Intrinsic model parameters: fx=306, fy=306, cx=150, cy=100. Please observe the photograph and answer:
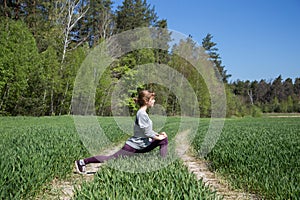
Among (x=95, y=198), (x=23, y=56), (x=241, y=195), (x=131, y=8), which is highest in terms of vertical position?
(x=131, y=8)

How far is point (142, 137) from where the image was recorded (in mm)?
5742

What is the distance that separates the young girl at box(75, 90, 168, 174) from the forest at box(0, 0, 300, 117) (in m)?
7.66

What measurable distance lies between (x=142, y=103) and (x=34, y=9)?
31698 mm

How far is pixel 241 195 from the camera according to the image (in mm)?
4773

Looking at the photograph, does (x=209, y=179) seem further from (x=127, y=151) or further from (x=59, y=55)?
(x=59, y=55)

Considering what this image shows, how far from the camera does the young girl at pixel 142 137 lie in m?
5.50

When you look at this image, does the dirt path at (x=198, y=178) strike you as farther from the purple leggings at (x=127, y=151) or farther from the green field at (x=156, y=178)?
the purple leggings at (x=127, y=151)

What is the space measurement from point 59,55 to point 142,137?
30.2 meters

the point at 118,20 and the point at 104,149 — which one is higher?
the point at 118,20

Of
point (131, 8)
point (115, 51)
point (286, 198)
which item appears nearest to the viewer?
point (286, 198)

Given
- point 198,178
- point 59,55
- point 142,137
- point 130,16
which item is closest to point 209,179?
point 198,178

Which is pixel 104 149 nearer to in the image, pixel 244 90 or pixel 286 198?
pixel 286 198

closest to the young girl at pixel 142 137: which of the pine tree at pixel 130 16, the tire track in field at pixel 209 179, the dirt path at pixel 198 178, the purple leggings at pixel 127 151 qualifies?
the purple leggings at pixel 127 151

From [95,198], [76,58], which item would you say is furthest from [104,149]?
[76,58]
